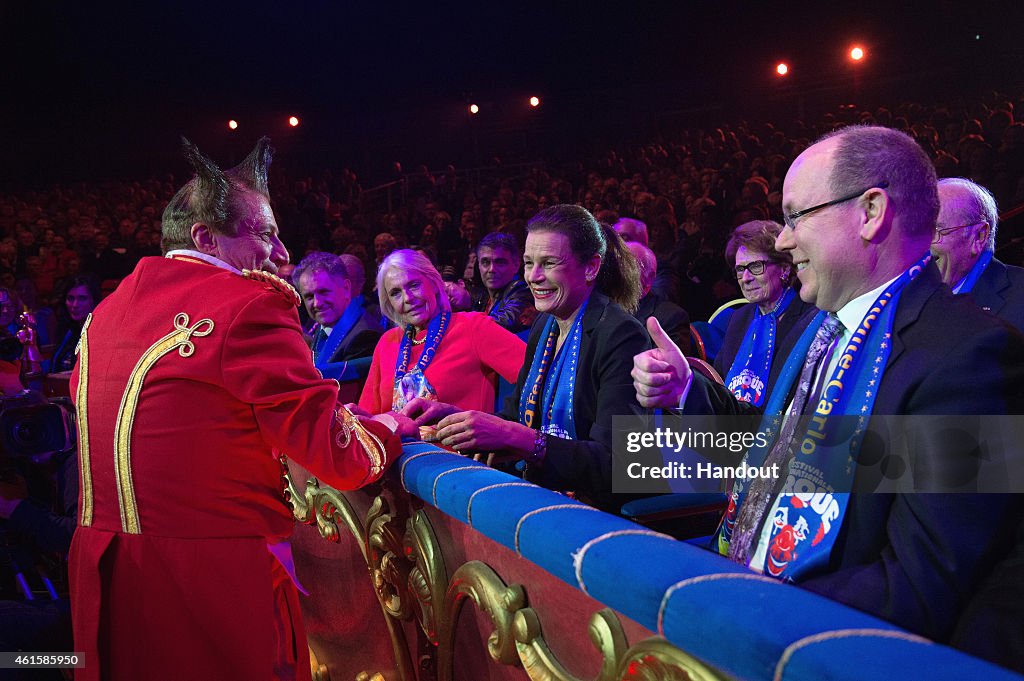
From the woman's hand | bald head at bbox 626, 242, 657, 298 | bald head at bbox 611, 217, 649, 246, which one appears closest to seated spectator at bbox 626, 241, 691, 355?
bald head at bbox 626, 242, 657, 298

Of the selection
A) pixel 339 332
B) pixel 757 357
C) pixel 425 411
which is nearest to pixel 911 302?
pixel 425 411

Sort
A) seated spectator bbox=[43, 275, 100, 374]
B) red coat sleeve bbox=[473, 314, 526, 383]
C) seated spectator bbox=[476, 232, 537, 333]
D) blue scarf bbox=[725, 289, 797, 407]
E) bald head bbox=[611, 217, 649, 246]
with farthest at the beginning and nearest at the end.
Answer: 1. seated spectator bbox=[43, 275, 100, 374]
2. bald head bbox=[611, 217, 649, 246]
3. seated spectator bbox=[476, 232, 537, 333]
4. blue scarf bbox=[725, 289, 797, 407]
5. red coat sleeve bbox=[473, 314, 526, 383]

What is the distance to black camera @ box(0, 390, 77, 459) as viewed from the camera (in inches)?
103

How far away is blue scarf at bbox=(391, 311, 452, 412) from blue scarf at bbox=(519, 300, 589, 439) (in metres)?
0.75

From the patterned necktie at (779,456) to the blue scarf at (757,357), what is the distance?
2.08 m

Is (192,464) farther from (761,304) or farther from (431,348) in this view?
(761,304)

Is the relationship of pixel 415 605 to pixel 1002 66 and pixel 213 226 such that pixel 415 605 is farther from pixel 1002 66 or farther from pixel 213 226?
pixel 1002 66

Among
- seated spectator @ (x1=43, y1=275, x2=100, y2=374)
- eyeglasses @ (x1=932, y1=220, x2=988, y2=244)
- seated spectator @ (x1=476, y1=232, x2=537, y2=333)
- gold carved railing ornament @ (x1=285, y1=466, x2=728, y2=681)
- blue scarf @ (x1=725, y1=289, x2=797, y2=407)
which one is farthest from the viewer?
seated spectator @ (x1=43, y1=275, x2=100, y2=374)

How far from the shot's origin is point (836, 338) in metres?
1.46

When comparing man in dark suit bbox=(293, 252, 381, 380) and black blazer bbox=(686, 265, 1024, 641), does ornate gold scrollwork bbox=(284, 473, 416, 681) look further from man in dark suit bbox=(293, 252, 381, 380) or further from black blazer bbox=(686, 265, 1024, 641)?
man in dark suit bbox=(293, 252, 381, 380)

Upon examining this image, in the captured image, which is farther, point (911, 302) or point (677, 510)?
point (677, 510)

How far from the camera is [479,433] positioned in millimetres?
1957

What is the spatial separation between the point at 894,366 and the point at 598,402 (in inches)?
42.5

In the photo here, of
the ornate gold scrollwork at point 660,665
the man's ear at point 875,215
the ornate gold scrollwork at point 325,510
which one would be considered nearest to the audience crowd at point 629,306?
the man's ear at point 875,215
